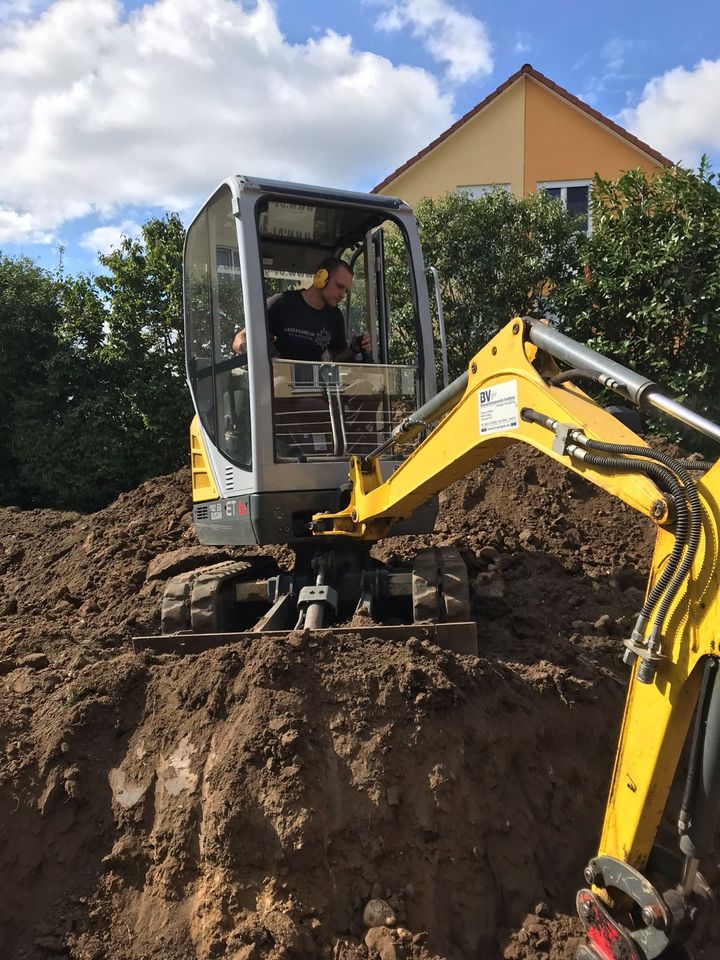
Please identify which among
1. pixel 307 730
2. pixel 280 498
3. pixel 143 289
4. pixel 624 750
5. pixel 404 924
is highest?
pixel 143 289

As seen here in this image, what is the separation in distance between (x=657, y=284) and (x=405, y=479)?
245 inches

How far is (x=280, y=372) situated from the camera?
196 inches

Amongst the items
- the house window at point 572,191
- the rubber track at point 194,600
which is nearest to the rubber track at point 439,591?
the rubber track at point 194,600

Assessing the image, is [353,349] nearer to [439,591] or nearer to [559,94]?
[439,591]

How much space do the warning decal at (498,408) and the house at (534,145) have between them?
12.8 meters

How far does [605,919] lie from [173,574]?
4959 mm

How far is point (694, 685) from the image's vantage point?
2494 millimetres

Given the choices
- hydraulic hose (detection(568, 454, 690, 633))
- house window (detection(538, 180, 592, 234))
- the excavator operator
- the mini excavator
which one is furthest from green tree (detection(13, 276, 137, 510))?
hydraulic hose (detection(568, 454, 690, 633))

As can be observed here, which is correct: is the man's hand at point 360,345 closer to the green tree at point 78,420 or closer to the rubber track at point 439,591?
the rubber track at point 439,591

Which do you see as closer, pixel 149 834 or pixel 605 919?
pixel 605 919

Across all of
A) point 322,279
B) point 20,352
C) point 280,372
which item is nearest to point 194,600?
point 280,372

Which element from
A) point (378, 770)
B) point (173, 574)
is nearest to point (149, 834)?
point (378, 770)

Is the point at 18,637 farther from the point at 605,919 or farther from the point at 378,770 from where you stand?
the point at 605,919

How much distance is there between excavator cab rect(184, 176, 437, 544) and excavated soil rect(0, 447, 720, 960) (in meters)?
1.19
